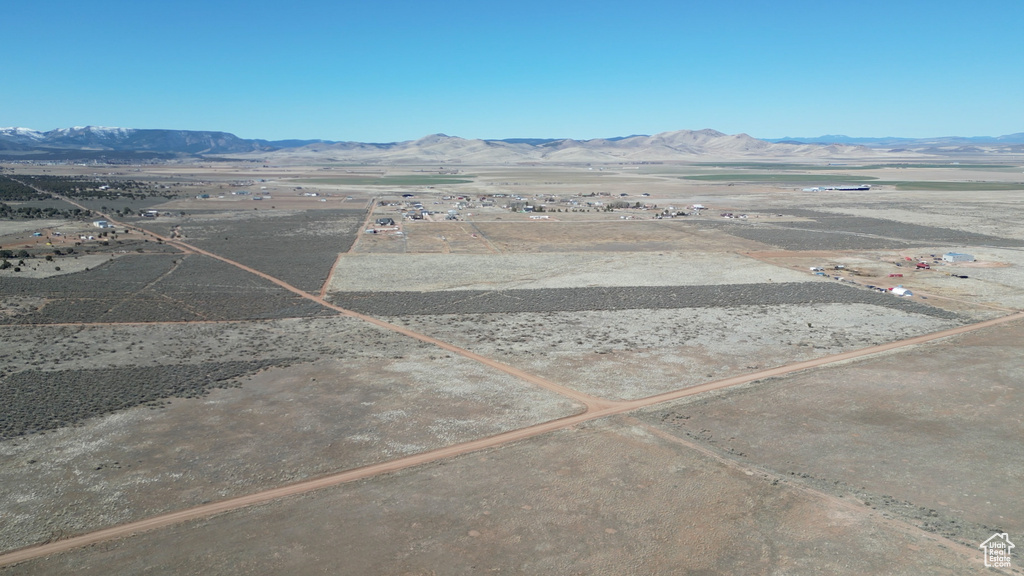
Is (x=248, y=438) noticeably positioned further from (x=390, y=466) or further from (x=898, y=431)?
(x=898, y=431)

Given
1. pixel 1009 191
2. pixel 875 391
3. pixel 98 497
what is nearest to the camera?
pixel 98 497

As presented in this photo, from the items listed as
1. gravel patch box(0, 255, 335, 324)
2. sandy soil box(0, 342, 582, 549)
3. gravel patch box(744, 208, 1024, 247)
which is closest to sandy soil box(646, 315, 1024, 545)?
sandy soil box(0, 342, 582, 549)

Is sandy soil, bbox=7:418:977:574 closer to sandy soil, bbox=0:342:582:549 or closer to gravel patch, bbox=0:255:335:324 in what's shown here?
sandy soil, bbox=0:342:582:549

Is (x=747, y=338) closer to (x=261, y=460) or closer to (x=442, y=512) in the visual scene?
(x=442, y=512)

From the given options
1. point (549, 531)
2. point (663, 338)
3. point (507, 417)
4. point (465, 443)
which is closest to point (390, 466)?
point (465, 443)

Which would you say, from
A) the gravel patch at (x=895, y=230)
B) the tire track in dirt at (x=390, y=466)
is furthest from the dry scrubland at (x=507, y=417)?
the gravel patch at (x=895, y=230)

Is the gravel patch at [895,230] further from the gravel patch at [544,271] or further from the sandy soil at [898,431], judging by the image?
the sandy soil at [898,431]

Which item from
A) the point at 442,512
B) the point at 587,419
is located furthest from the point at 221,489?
the point at 587,419

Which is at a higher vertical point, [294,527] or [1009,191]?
[1009,191]
